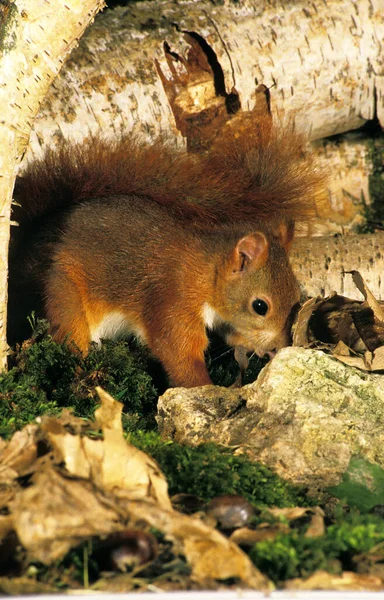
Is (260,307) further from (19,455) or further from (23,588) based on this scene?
(23,588)

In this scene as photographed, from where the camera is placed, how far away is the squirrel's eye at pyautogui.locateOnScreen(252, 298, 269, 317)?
3.71 meters

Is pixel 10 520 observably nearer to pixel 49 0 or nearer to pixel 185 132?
pixel 49 0

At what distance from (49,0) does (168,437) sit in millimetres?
1812

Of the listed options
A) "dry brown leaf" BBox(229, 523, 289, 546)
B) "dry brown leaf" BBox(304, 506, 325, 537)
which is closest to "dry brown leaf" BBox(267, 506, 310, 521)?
"dry brown leaf" BBox(304, 506, 325, 537)

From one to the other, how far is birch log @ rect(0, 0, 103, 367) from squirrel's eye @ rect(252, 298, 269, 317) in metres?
1.44

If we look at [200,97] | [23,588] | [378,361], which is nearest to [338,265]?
[200,97]

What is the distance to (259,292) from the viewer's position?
145 inches

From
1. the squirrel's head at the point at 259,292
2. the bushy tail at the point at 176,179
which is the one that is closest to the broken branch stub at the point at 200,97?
the bushy tail at the point at 176,179

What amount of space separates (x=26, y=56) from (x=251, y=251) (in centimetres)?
151

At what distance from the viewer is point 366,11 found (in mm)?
4551

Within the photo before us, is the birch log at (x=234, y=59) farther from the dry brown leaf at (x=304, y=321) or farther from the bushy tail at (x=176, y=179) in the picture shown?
the dry brown leaf at (x=304, y=321)

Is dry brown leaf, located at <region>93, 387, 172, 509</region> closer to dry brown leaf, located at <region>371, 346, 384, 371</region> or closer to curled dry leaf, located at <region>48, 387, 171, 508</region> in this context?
curled dry leaf, located at <region>48, 387, 171, 508</region>

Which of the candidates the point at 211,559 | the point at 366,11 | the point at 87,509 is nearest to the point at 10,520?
the point at 87,509

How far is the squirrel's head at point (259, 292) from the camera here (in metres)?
3.65
